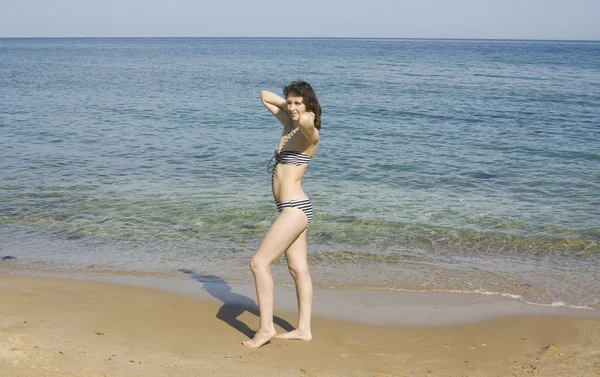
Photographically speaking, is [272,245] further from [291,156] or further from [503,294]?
[503,294]

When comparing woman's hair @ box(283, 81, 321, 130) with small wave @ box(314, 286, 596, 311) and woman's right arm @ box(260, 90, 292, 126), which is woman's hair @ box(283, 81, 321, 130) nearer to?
woman's right arm @ box(260, 90, 292, 126)

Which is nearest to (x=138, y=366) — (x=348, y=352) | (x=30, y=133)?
(x=348, y=352)

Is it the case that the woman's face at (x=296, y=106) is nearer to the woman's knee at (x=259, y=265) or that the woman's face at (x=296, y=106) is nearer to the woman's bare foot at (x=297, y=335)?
the woman's knee at (x=259, y=265)

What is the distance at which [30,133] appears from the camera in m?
18.0

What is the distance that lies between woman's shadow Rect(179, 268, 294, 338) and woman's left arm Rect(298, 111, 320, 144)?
1722 millimetres

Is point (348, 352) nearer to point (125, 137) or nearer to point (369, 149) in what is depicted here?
point (369, 149)

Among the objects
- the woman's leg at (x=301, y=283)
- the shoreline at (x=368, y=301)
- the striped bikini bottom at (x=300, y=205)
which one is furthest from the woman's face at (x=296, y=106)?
the shoreline at (x=368, y=301)

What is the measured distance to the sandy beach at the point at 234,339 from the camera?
4457 millimetres

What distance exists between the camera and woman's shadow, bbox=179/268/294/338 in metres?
5.61

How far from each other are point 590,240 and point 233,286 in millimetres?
4910

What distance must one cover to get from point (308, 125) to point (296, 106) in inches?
8.6

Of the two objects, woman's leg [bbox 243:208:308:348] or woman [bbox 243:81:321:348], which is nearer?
woman [bbox 243:81:321:348]

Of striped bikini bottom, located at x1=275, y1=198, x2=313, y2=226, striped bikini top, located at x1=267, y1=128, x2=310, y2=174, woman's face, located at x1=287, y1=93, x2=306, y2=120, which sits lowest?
striped bikini bottom, located at x1=275, y1=198, x2=313, y2=226

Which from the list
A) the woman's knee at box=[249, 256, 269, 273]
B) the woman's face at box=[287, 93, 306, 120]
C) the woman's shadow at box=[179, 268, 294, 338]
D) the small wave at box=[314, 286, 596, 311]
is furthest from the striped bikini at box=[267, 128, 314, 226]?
Result: the small wave at box=[314, 286, 596, 311]
